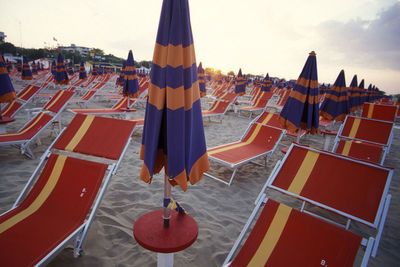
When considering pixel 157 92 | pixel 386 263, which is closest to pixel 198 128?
pixel 157 92

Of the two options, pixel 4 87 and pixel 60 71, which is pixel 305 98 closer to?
pixel 4 87

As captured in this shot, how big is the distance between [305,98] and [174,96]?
3105mm

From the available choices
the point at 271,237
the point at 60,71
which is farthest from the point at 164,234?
the point at 60,71

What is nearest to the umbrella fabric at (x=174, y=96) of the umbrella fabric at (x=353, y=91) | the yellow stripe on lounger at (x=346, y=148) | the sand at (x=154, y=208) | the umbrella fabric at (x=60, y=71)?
the sand at (x=154, y=208)

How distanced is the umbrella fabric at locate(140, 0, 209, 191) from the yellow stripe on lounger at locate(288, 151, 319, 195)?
1119mm

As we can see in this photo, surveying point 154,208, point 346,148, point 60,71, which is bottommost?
point 154,208

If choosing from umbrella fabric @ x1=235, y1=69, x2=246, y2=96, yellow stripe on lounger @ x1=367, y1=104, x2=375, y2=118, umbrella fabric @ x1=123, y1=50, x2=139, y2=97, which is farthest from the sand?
umbrella fabric @ x1=235, y1=69, x2=246, y2=96

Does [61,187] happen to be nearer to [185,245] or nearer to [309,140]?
[185,245]

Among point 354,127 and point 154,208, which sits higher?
point 354,127

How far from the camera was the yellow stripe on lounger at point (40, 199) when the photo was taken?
69.9 inches

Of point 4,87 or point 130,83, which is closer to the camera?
point 4,87

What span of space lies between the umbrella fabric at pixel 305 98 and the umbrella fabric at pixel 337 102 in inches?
89.3

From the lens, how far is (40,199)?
211 cm

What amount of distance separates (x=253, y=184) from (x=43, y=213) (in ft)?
9.60
